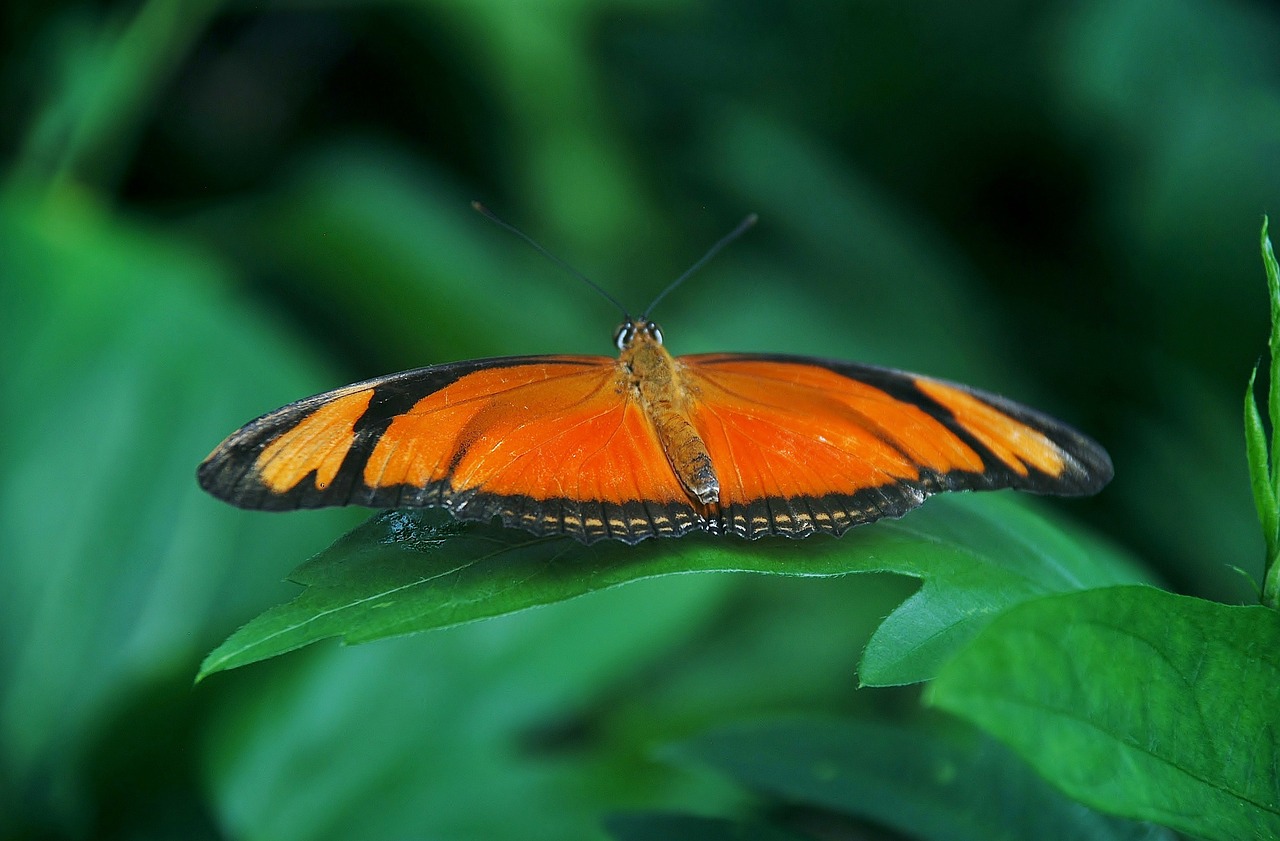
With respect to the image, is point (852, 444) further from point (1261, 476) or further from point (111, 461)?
point (111, 461)

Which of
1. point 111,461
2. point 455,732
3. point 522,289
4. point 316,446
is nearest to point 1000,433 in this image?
point 316,446

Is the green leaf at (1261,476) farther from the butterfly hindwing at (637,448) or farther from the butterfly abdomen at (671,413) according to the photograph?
the butterfly abdomen at (671,413)

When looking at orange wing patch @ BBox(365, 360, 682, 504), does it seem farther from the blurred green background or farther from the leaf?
the leaf

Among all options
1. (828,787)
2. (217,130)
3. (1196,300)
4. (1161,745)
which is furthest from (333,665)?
(1196,300)

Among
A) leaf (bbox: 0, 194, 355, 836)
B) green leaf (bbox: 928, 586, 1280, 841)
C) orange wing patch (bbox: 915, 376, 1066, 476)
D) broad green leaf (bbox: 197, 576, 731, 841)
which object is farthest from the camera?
leaf (bbox: 0, 194, 355, 836)

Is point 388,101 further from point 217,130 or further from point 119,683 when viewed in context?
point 119,683

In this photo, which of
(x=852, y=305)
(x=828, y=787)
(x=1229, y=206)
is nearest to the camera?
(x=828, y=787)

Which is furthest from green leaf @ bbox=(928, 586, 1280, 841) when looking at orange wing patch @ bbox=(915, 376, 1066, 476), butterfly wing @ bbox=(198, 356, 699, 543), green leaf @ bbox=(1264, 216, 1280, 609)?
orange wing patch @ bbox=(915, 376, 1066, 476)
